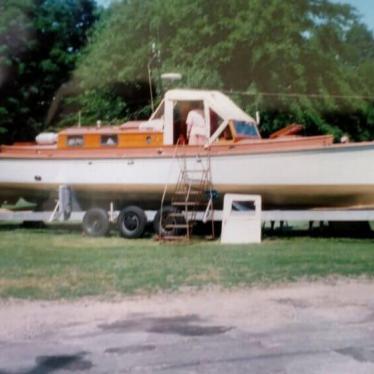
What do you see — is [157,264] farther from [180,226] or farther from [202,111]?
[202,111]

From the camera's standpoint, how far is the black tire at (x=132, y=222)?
13698 millimetres

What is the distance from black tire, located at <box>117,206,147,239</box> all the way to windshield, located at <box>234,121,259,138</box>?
7.84ft

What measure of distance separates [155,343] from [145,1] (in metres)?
10.0

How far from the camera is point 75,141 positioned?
15.5 metres

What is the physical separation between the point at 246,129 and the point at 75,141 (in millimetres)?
3535

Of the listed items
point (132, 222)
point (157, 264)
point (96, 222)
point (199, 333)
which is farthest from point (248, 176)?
point (199, 333)

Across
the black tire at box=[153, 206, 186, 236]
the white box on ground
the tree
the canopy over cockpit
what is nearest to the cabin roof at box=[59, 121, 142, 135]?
the canopy over cockpit

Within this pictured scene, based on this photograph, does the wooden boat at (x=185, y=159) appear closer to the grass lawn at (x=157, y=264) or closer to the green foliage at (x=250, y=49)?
the grass lawn at (x=157, y=264)

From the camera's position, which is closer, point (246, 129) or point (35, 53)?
point (246, 129)

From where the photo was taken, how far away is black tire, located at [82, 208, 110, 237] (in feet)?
46.7

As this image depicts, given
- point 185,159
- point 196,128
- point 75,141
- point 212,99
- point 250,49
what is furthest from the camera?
point 250,49

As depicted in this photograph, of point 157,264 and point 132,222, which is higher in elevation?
point 132,222

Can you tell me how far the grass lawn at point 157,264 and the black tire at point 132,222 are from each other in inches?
15.0

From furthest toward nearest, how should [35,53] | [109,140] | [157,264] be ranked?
[35,53] < [109,140] < [157,264]
